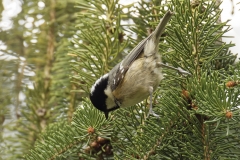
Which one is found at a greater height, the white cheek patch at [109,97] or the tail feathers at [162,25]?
the tail feathers at [162,25]

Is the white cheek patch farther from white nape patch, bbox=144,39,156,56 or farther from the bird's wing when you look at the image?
white nape patch, bbox=144,39,156,56

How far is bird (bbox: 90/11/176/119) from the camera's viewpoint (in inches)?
55.5

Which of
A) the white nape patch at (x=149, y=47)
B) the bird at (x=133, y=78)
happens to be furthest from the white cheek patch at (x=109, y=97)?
the white nape patch at (x=149, y=47)

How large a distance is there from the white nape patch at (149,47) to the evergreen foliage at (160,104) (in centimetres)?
6

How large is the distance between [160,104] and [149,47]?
0.47 metres

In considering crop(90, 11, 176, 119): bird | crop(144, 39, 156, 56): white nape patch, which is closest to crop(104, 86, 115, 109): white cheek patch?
crop(90, 11, 176, 119): bird

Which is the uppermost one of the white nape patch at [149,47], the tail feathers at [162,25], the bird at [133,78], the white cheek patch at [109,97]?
the tail feathers at [162,25]

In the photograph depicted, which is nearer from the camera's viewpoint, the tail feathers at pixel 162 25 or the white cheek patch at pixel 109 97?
the tail feathers at pixel 162 25

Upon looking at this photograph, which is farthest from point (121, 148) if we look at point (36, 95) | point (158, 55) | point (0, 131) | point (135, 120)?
point (0, 131)

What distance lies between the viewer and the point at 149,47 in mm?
1587

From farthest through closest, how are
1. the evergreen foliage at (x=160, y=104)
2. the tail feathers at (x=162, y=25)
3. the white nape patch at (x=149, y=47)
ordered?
the white nape patch at (x=149, y=47)
the tail feathers at (x=162, y=25)
the evergreen foliage at (x=160, y=104)

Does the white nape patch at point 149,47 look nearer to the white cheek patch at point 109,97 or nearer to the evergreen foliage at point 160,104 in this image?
the evergreen foliage at point 160,104

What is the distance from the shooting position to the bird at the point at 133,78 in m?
1.41

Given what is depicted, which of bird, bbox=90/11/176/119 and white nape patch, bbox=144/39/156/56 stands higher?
white nape patch, bbox=144/39/156/56
